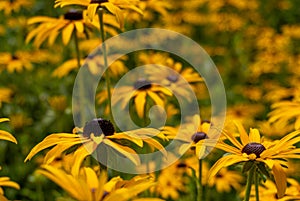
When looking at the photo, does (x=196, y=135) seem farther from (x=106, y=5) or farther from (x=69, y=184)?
(x=69, y=184)

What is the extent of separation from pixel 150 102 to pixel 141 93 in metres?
0.05

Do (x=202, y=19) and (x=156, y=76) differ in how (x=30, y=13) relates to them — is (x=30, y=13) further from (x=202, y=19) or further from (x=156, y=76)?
(x=156, y=76)

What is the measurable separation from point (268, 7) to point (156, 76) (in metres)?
2.93

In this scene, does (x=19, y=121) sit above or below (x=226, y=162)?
above

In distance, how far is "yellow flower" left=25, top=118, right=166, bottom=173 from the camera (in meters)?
1.44

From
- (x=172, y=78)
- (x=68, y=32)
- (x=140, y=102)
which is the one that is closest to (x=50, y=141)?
(x=140, y=102)

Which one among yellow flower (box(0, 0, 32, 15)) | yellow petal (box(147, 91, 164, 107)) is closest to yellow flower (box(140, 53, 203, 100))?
yellow petal (box(147, 91, 164, 107))

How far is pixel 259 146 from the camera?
1.48m

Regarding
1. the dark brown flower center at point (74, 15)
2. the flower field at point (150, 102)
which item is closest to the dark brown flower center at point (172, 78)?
the flower field at point (150, 102)

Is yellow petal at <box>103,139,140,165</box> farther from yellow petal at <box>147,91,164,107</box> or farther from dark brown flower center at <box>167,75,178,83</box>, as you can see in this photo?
dark brown flower center at <box>167,75,178,83</box>

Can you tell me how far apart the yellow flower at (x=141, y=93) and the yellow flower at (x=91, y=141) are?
66cm

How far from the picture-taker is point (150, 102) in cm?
229

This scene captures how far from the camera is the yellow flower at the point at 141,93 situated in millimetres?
2232

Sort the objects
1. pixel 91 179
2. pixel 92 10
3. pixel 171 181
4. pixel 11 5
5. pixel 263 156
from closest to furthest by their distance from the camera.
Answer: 1. pixel 91 179
2. pixel 263 156
3. pixel 92 10
4. pixel 171 181
5. pixel 11 5
